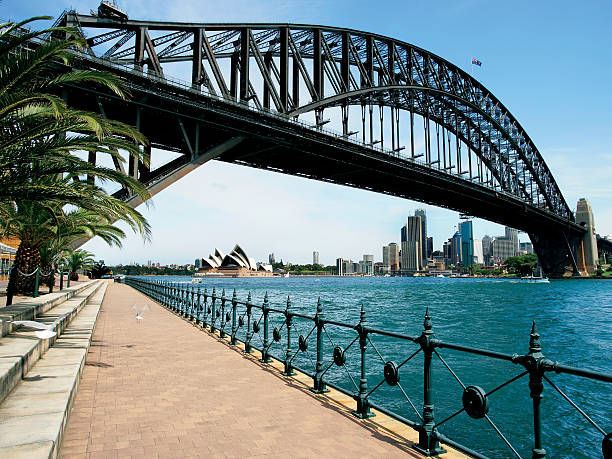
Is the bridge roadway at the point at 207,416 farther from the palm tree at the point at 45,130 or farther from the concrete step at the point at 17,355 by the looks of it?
the palm tree at the point at 45,130

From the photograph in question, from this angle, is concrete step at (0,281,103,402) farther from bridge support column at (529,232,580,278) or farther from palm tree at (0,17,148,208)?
bridge support column at (529,232,580,278)

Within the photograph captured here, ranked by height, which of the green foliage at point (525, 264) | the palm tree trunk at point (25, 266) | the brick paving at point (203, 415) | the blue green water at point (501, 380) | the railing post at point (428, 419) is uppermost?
the green foliage at point (525, 264)

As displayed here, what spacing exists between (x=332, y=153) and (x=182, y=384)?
3642 cm

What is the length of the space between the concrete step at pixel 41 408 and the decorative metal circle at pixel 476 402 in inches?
153

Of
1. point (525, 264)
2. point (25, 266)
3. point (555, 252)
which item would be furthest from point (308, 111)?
point (525, 264)

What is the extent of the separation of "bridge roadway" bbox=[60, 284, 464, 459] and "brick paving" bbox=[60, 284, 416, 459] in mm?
11

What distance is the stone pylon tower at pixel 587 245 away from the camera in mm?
96625

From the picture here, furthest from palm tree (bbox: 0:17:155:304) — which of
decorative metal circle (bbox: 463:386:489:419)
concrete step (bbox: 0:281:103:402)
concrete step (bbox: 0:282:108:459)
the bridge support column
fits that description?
the bridge support column

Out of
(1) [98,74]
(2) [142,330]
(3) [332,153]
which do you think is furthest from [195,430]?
(3) [332,153]

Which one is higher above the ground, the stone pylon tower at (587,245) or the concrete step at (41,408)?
the stone pylon tower at (587,245)

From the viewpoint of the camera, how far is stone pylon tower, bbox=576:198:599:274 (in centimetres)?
9662

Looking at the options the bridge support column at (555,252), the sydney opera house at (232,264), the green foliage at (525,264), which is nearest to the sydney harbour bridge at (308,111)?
the bridge support column at (555,252)

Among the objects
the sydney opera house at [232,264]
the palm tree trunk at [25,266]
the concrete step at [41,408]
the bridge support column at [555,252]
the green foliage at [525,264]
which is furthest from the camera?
the sydney opera house at [232,264]

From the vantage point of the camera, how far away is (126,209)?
976 cm
